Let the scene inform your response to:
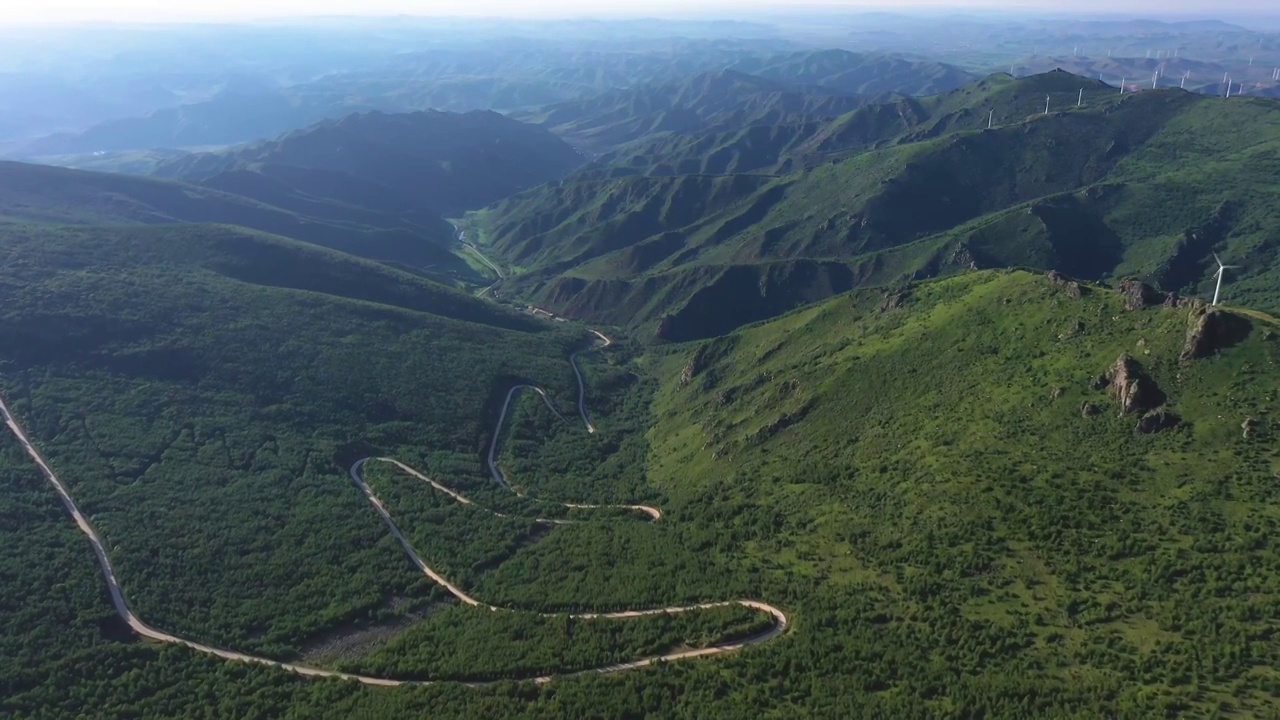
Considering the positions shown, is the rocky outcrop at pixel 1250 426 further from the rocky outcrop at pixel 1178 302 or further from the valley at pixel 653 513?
the rocky outcrop at pixel 1178 302

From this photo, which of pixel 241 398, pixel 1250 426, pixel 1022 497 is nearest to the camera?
pixel 1250 426

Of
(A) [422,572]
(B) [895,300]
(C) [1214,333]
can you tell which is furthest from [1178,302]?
(A) [422,572]

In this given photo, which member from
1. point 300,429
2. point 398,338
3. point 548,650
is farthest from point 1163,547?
point 398,338

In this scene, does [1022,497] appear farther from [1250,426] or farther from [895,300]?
[895,300]

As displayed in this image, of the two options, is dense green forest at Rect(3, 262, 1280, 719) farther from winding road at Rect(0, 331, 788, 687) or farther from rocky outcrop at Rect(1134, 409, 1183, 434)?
winding road at Rect(0, 331, 788, 687)

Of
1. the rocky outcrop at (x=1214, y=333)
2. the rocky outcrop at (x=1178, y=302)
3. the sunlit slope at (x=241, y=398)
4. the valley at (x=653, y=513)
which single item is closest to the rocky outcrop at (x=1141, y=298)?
the valley at (x=653, y=513)

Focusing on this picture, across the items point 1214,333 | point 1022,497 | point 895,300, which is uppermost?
point 1214,333
